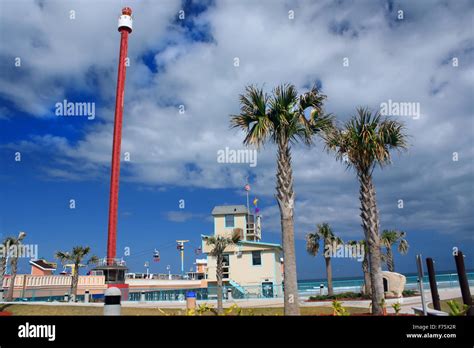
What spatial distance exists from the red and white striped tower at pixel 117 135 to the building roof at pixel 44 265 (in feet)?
81.9

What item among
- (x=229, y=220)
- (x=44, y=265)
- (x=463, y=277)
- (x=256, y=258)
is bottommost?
(x=463, y=277)

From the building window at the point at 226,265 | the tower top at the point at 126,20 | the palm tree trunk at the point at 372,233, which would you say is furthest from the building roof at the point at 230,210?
the palm tree trunk at the point at 372,233

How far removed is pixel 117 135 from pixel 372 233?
38.7 m

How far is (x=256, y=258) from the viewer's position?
46.4m

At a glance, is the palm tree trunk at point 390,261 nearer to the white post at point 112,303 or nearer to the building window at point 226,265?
the building window at point 226,265

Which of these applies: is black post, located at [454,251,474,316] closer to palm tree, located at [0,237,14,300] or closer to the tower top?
palm tree, located at [0,237,14,300]

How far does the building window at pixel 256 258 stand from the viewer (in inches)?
1821

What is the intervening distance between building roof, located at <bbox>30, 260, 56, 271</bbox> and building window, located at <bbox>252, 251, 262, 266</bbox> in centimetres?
3596

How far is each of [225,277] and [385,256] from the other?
1835 centimetres

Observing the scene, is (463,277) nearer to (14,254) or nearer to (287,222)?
(287,222)

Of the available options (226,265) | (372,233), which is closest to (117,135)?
(226,265)

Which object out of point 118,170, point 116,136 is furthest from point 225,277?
point 116,136

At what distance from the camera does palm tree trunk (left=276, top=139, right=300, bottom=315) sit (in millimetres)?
15180
